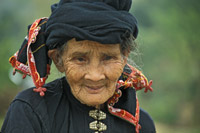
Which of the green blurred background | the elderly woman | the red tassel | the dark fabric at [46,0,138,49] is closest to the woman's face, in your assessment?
the elderly woman

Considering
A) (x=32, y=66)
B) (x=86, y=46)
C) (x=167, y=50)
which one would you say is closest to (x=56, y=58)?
(x=32, y=66)

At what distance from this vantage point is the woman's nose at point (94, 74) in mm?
2406

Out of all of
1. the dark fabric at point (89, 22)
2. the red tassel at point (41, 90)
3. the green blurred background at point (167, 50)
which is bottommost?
the green blurred background at point (167, 50)

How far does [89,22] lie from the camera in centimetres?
230

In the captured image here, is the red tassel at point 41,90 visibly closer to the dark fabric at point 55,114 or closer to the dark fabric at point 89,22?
the dark fabric at point 55,114

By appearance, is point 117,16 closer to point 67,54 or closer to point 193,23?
point 67,54

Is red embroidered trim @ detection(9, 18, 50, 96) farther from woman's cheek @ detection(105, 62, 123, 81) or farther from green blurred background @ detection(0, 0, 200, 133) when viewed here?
green blurred background @ detection(0, 0, 200, 133)

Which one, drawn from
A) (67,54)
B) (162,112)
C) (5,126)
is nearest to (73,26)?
(67,54)

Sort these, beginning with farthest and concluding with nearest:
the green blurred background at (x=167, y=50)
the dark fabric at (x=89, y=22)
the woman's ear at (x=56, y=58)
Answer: the green blurred background at (x=167, y=50) → the woman's ear at (x=56, y=58) → the dark fabric at (x=89, y=22)

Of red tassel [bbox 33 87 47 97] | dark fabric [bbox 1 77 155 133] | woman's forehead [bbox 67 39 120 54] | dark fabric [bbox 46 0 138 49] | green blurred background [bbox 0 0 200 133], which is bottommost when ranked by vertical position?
green blurred background [bbox 0 0 200 133]

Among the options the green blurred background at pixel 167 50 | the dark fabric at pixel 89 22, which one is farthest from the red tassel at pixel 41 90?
the green blurred background at pixel 167 50

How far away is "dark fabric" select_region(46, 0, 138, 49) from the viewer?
7.55 feet

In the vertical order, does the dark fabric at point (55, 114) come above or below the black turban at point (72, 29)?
below

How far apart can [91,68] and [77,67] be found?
0.12 m
